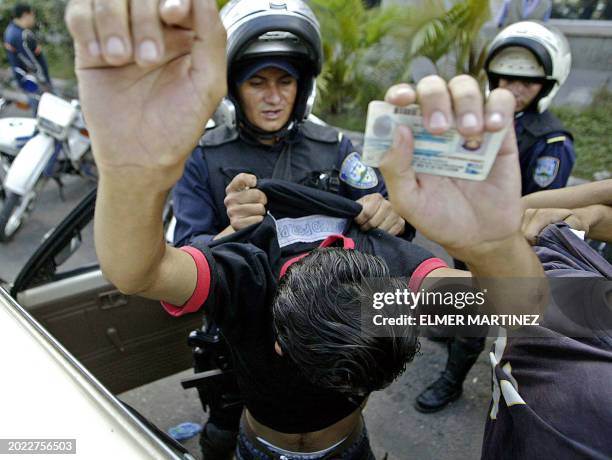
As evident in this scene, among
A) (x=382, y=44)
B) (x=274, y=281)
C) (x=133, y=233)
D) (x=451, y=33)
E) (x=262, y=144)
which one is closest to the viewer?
(x=133, y=233)

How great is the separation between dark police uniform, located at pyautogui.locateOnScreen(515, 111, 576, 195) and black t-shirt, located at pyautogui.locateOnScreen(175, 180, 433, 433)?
107cm

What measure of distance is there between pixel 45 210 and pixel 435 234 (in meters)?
5.06

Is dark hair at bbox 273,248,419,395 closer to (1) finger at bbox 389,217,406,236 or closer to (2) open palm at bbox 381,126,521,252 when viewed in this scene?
(2) open palm at bbox 381,126,521,252

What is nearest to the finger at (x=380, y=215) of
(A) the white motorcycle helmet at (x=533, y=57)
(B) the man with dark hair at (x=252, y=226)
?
(B) the man with dark hair at (x=252, y=226)

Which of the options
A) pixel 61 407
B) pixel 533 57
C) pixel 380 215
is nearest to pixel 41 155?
pixel 380 215

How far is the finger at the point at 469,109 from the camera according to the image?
2.28 ft

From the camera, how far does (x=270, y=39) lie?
1.69 metres

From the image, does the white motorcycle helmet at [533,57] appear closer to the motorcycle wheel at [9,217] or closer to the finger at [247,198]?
the finger at [247,198]

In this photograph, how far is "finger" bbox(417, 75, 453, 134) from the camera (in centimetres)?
71

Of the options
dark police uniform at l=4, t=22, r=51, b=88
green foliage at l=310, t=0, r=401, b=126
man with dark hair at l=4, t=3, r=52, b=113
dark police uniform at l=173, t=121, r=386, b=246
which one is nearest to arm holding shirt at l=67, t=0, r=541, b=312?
dark police uniform at l=173, t=121, r=386, b=246

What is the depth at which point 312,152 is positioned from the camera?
1.82 meters

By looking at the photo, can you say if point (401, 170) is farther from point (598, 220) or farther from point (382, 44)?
point (382, 44)

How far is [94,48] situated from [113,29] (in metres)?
0.05

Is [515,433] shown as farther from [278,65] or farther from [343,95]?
[343,95]
